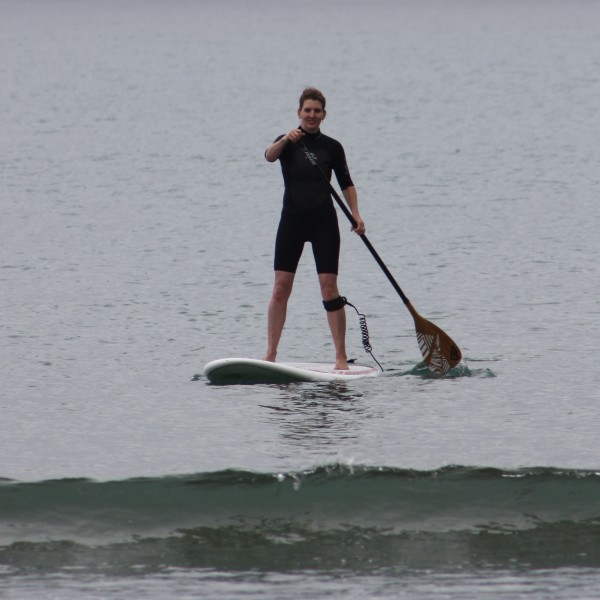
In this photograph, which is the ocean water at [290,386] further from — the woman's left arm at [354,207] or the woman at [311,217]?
the woman's left arm at [354,207]

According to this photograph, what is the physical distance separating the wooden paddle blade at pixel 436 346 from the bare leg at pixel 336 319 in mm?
578

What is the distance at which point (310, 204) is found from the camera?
1128cm

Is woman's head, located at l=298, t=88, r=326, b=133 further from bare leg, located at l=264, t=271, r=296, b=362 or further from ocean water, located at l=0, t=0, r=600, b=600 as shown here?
ocean water, located at l=0, t=0, r=600, b=600

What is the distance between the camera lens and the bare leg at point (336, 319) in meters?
11.4

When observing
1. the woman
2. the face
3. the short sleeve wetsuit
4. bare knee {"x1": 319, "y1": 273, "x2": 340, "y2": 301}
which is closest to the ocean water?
the woman

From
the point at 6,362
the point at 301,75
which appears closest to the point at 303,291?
A: the point at 6,362

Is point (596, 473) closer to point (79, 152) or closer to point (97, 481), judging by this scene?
point (97, 481)

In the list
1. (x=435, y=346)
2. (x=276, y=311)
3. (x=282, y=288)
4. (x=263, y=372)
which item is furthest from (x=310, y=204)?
(x=435, y=346)

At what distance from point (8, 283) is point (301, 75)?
3492 centimetres

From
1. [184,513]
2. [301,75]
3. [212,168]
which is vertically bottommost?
[184,513]

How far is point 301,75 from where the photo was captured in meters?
50.0

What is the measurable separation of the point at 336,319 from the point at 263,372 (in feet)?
2.32

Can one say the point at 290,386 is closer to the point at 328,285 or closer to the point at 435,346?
the point at 328,285

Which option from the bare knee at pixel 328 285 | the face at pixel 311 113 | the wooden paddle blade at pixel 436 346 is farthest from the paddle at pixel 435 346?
the face at pixel 311 113
